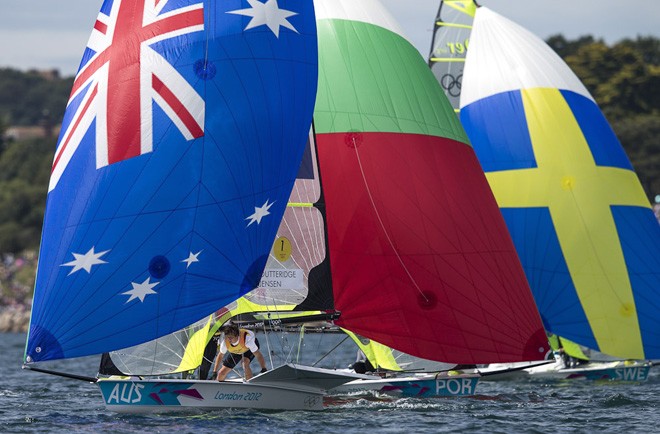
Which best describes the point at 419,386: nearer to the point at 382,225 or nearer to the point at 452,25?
the point at 382,225

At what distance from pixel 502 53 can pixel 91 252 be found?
39.8 feet

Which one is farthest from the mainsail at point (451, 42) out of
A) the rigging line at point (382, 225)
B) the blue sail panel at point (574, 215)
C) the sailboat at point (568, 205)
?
the rigging line at point (382, 225)

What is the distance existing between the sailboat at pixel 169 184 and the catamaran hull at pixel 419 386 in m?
2.85

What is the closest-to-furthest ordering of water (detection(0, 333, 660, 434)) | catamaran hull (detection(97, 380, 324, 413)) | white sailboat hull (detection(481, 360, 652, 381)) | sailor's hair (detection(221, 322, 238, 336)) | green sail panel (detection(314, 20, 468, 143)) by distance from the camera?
water (detection(0, 333, 660, 434)), catamaran hull (detection(97, 380, 324, 413)), sailor's hair (detection(221, 322, 238, 336)), green sail panel (detection(314, 20, 468, 143)), white sailboat hull (detection(481, 360, 652, 381))

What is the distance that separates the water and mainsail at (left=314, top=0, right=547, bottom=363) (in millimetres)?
1112

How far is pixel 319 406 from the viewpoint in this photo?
21.2m

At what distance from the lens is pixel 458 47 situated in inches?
1254

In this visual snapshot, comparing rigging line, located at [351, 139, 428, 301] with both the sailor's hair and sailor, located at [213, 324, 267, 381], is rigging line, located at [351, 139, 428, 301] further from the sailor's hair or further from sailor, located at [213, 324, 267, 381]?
the sailor's hair

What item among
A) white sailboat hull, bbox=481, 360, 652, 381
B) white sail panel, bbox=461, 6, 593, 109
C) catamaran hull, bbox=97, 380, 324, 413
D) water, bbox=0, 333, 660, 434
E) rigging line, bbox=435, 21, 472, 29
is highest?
rigging line, bbox=435, 21, 472, 29

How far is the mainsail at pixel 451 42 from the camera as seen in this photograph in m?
31.5

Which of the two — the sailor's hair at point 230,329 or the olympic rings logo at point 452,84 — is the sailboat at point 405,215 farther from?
the olympic rings logo at point 452,84

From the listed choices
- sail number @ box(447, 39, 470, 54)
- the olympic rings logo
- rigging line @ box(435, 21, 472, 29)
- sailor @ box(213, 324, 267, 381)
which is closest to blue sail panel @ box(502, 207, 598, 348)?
the olympic rings logo

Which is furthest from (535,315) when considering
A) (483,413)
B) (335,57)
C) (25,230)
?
(25,230)

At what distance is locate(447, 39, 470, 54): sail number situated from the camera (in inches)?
1251
